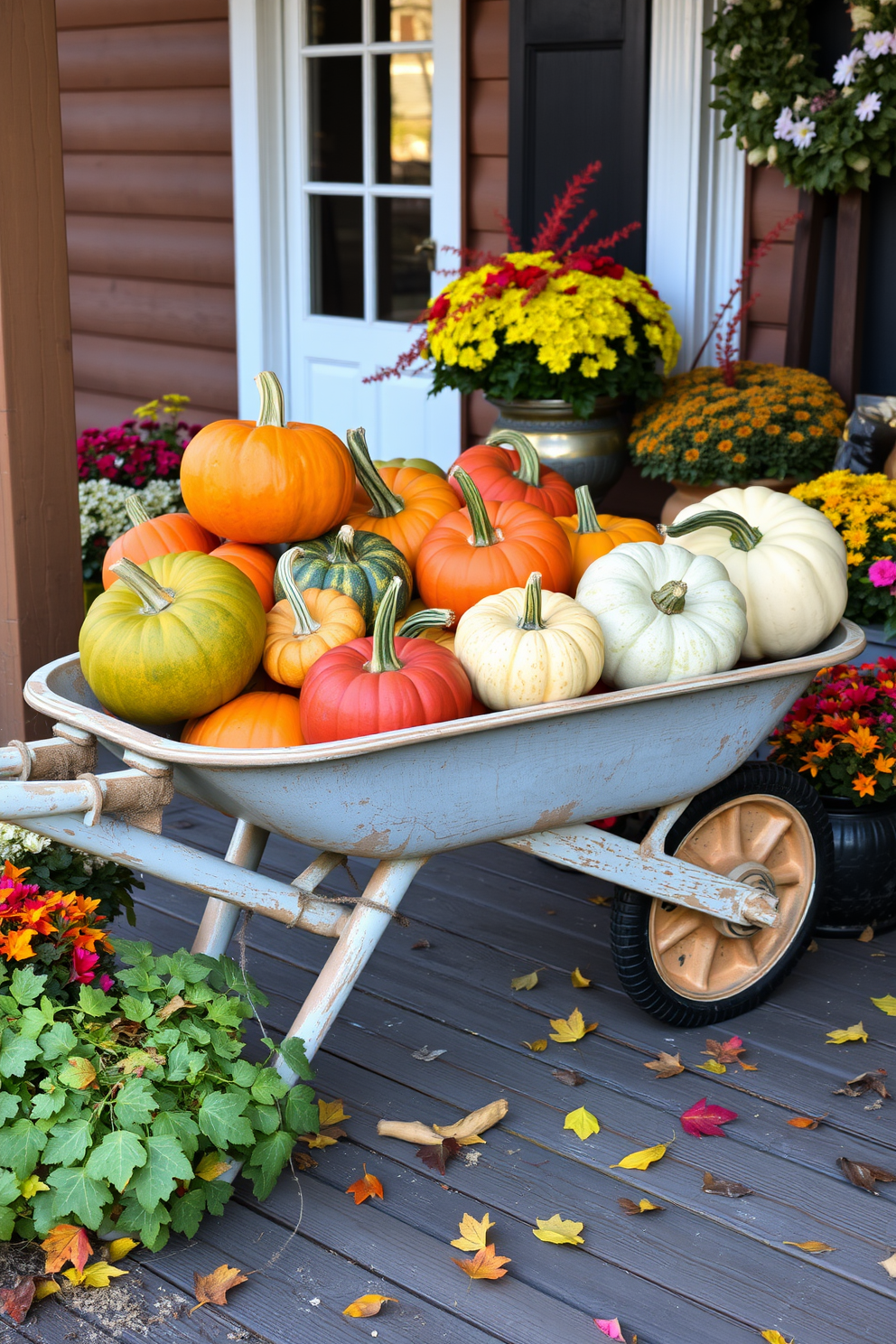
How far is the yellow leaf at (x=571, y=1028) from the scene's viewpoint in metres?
2.28

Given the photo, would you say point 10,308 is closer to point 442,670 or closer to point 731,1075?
point 442,670

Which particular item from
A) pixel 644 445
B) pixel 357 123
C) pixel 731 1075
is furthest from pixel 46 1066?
pixel 357 123

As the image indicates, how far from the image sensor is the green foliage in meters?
1.68

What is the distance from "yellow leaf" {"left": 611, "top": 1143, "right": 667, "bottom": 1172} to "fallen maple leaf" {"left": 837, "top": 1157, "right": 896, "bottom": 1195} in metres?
0.26

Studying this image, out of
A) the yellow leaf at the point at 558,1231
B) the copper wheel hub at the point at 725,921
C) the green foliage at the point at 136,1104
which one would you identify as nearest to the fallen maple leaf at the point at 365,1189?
the green foliage at the point at 136,1104

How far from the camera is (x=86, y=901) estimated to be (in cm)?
198

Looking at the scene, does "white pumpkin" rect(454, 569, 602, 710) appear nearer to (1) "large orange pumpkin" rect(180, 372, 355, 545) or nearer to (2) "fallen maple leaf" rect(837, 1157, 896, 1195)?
(1) "large orange pumpkin" rect(180, 372, 355, 545)

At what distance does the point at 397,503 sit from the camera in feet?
7.50

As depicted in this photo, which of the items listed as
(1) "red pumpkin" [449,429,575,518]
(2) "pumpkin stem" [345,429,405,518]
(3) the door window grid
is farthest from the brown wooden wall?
(2) "pumpkin stem" [345,429,405,518]

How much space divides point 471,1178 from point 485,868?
1096 mm

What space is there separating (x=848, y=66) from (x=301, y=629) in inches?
86.4

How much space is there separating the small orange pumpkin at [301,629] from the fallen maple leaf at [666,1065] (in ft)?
2.88

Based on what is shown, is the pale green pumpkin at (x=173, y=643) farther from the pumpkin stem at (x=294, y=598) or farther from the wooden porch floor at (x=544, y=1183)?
the wooden porch floor at (x=544, y=1183)

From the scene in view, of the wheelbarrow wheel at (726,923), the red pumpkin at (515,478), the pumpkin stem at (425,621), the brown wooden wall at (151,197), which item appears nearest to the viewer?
the pumpkin stem at (425,621)
